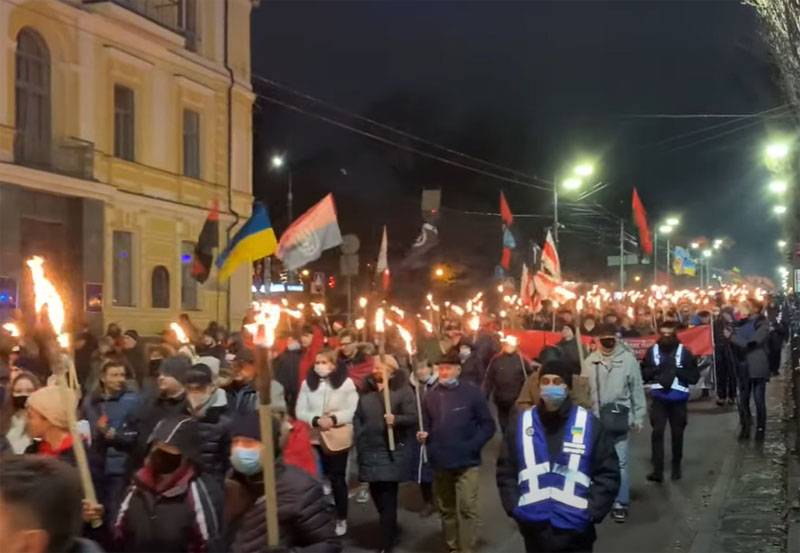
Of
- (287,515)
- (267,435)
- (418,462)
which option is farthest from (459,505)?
(267,435)

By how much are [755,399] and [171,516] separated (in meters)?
11.4

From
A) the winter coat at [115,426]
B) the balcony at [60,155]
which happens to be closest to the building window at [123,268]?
the balcony at [60,155]

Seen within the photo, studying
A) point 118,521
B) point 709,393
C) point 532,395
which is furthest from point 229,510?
point 709,393

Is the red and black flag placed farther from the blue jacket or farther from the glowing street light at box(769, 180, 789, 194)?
the glowing street light at box(769, 180, 789, 194)

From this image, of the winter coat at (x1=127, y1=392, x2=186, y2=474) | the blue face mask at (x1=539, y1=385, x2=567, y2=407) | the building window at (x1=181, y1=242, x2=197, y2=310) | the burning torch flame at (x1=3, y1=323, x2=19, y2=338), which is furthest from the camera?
the building window at (x1=181, y1=242, x2=197, y2=310)

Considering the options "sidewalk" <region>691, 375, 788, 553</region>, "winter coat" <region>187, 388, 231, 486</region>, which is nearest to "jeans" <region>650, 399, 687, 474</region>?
"sidewalk" <region>691, 375, 788, 553</region>

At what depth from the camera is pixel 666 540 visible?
29.7 feet

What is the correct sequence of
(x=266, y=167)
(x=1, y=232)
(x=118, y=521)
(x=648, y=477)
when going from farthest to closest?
(x=266, y=167) → (x=1, y=232) → (x=648, y=477) → (x=118, y=521)

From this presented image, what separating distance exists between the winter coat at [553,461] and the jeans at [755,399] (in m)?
9.08

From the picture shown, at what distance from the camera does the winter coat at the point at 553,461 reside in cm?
561

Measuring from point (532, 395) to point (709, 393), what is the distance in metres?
→ 12.4

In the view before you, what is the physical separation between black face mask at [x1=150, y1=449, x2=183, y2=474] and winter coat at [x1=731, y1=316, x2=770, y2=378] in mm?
10967

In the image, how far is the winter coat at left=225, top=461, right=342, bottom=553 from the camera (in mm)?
4520

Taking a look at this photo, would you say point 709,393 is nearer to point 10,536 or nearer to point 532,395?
point 532,395
